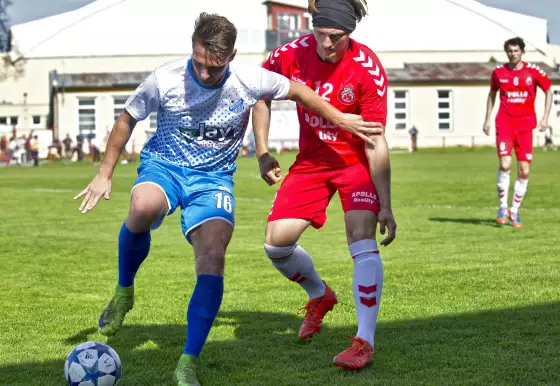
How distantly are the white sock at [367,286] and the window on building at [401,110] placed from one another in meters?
63.6

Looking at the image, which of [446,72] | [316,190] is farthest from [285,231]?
[446,72]

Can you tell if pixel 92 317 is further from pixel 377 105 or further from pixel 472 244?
pixel 472 244

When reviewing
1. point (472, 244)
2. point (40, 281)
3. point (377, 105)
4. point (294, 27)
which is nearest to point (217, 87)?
point (377, 105)

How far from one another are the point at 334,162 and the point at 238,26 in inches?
2738

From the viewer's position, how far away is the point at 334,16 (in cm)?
595

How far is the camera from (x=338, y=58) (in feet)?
20.4

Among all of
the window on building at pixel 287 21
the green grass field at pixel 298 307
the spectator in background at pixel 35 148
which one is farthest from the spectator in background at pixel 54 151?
the green grass field at pixel 298 307

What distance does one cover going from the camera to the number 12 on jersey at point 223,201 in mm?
5887

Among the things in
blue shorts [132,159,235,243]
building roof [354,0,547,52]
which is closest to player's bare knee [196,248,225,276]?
blue shorts [132,159,235,243]

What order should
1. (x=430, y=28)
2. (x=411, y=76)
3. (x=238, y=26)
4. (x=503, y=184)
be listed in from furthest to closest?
(x=430, y=28), (x=238, y=26), (x=411, y=76), (x=503, y=184)

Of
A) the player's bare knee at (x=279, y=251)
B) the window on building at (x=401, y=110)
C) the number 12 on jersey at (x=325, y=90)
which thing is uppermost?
the window on building at (x=401, y=110)

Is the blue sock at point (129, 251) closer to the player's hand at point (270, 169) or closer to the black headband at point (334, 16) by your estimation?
the player's hand at point (270, 169)

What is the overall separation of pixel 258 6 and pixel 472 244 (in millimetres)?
65919

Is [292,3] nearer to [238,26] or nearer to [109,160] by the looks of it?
[238,26]
